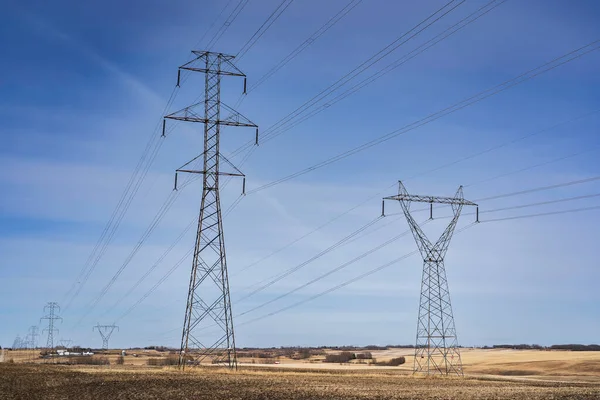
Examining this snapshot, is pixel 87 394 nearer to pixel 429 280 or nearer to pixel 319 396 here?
pixel 319 396

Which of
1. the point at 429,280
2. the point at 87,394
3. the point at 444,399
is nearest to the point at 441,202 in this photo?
the point at 429,280

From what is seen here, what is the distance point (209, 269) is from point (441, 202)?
2855cm

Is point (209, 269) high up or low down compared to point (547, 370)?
up

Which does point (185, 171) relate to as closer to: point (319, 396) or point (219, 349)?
point (219, 349)

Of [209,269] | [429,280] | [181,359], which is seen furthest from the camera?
[429,280]

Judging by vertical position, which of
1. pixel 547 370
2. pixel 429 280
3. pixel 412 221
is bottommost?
pixel 547 370

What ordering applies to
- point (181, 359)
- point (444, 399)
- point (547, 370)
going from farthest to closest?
1. point (547, 370)
2. point (181, 359)
3. point (444, 399)

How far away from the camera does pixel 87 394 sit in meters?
42.1

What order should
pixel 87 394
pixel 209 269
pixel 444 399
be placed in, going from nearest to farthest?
pixel 444 399 → pixel 87 394 → pixel 209 269

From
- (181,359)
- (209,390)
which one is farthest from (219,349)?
(209,390)

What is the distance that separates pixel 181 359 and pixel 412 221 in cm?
2873

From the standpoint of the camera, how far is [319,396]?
39.1 metres

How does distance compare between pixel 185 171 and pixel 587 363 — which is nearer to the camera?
pixel 185 171

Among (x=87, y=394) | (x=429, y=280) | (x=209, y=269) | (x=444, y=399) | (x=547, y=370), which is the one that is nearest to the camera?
(x=444, y=399)
